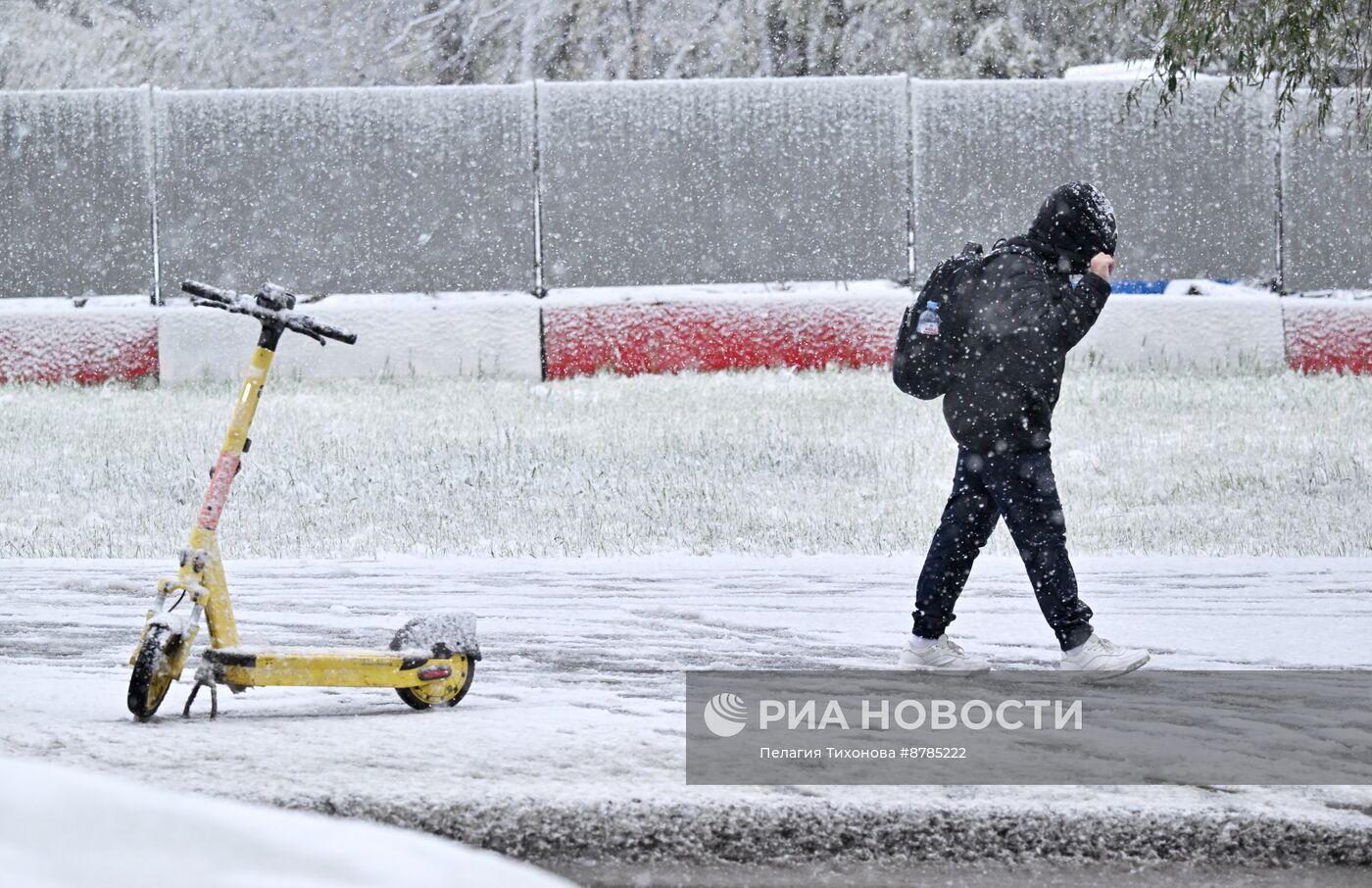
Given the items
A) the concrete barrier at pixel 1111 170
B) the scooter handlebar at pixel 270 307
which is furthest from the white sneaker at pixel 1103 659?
the concrete barrier at pixel 1111 170

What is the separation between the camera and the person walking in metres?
A: 4.94

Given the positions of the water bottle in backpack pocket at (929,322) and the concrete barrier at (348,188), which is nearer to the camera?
the water bottle in backpack pocket at (929,322)

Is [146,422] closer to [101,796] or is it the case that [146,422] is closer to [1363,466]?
[1363,466]

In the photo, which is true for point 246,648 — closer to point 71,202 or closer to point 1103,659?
point 1103,659

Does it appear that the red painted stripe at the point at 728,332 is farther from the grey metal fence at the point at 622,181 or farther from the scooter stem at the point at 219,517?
the scooter stem at the point at 219,517

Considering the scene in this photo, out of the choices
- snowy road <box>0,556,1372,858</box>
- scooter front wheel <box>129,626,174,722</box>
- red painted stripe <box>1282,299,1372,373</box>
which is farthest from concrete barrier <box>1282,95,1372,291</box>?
scooter front wheel <box>129,626,174,722</box>

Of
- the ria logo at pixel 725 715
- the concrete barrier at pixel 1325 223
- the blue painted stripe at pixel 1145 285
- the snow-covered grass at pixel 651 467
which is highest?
the concrete barrier at pixel 1325 223

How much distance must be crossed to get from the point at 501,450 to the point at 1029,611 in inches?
171

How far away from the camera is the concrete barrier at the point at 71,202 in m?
13.8

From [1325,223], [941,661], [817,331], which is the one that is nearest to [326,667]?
[941,661]

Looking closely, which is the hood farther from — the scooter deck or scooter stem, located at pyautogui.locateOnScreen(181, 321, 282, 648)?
scooter stem, located at pyautogui.locateOnScreen(181, 321, 282, 648)

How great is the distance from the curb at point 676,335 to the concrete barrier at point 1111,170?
538 millimetres

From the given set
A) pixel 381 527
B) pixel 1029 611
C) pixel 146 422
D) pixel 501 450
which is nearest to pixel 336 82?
pixel 146 422

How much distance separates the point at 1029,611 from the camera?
6.18 meters
